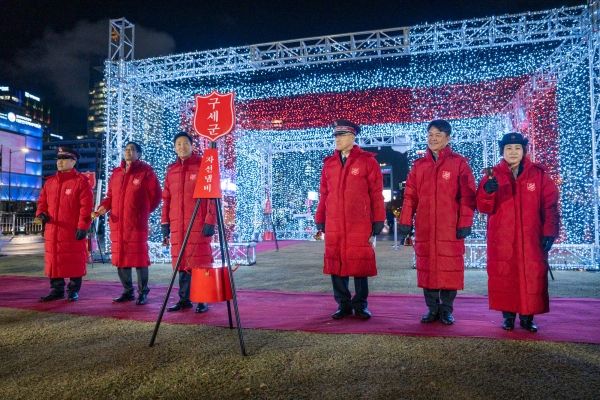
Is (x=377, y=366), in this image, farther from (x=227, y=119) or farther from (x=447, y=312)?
(x=227, y=119)

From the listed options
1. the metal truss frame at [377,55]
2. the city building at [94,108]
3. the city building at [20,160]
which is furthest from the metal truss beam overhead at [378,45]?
the city building at [94,108]

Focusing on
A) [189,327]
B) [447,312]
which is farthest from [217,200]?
[447,312]

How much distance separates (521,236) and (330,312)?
1.88m

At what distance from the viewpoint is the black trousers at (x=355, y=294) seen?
3.82 metres

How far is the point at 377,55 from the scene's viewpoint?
938 cm

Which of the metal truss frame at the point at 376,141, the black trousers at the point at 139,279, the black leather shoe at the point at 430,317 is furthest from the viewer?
the metal truss frame at the point at 376,141

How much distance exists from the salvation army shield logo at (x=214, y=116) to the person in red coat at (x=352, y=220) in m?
1.13

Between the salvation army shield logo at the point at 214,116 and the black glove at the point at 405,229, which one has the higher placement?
the salvation army shield logo at the point at 214,116

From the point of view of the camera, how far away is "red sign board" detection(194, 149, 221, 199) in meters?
3.24

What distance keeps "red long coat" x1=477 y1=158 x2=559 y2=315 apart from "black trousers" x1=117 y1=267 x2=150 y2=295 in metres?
3.64

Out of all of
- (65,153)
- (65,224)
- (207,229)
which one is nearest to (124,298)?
(65,224)

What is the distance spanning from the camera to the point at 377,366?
2.54m

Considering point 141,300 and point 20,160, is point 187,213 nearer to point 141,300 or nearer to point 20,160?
point 141,300

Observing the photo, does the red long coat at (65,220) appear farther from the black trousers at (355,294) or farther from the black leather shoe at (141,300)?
the black trousers at (355,294)
